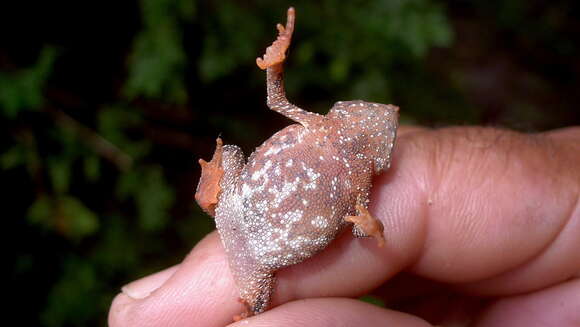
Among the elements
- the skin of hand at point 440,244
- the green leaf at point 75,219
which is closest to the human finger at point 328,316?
the skin of hand at point 440,244

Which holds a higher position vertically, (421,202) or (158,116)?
(158,116)

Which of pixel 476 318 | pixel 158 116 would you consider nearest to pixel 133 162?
pixel 158 116

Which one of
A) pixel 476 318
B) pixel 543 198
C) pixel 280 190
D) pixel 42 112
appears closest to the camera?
pixel 280 190

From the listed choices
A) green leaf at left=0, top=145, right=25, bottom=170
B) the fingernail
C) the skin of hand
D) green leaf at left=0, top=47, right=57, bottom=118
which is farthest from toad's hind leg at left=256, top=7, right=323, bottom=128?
green leaf at left=0, top=145, right=25, bottom=170

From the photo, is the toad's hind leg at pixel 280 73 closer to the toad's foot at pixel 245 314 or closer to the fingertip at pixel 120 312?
the toad's foot at pixel 245 314

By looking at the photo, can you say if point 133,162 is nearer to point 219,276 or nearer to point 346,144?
point 219,276

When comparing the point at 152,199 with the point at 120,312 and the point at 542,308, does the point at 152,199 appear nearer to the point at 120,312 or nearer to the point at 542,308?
the point at 120,312
